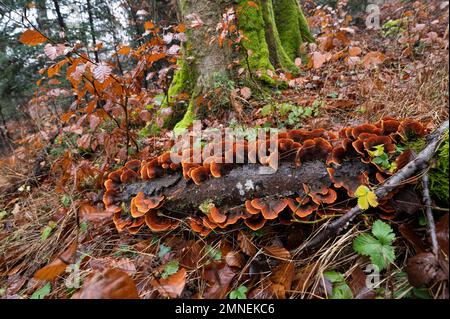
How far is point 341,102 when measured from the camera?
11.4ft

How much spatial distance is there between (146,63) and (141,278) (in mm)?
2166

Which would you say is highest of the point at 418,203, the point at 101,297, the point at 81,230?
the point at 418,203

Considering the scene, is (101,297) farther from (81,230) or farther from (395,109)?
(395,109)

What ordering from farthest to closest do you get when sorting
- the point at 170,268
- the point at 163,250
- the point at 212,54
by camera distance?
the point at 212,54 → the point at 163,250 → the point at 170,268

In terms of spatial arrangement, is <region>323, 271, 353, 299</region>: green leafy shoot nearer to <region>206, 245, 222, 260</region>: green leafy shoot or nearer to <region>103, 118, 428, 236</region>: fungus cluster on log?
<region>103, 118, 428, 236</region>: fungus cluster on log

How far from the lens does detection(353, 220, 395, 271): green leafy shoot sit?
1493mm

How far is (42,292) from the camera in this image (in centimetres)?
205

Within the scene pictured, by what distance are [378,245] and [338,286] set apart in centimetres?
35

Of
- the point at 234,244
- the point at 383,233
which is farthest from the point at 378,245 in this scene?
the point at 234,244

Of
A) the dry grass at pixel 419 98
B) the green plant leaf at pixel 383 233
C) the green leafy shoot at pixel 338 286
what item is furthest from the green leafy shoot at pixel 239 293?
the dry grass at pixel 419 98

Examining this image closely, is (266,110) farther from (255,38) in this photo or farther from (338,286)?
(338,286)

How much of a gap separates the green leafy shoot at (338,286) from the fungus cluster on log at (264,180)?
40 cm
